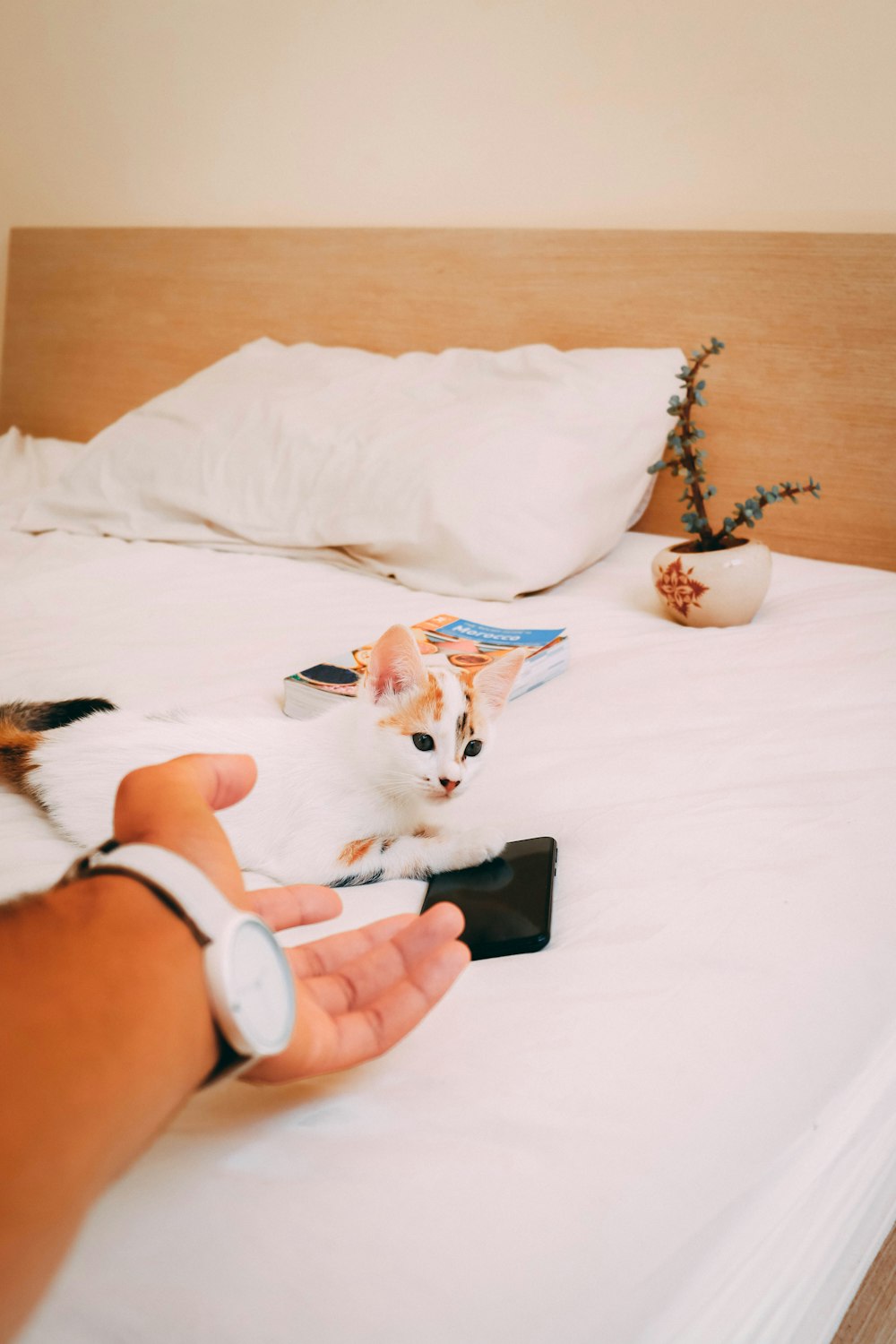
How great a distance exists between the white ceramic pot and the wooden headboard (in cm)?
43

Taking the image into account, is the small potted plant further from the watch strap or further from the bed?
the watch strap

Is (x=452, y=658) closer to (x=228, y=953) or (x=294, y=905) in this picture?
(x=294, y=905)

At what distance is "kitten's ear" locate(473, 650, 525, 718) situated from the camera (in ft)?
2.72

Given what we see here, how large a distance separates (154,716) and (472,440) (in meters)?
0.88

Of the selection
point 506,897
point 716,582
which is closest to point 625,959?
point 506,897

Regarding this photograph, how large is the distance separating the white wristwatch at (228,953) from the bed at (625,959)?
7 cm

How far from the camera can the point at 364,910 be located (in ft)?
2.30

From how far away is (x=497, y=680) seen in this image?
2.79 feet

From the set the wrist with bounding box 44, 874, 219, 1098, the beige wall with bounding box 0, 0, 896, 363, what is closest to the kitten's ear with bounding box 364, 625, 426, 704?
the wrist with bounding box 44, 874, 219, 1098

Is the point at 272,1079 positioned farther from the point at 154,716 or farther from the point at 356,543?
the point at 356,543

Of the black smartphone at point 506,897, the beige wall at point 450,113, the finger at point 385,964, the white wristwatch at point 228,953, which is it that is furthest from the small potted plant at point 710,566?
the white wristwatch at point 228,953

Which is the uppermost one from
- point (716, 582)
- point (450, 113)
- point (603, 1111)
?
point (450, 113)

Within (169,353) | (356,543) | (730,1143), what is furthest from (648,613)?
(169,353)

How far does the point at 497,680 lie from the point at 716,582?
607 millimetres
